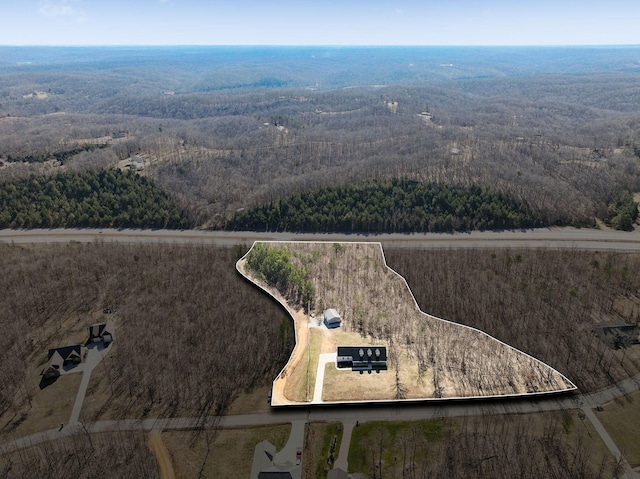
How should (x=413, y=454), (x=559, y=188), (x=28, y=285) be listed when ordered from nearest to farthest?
(x=413, y=454) < (x=28, y=285) < (x=559, y=188)

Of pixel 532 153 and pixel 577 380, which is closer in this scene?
pixel 577 380

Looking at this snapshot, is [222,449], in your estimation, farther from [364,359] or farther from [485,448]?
[485,448]

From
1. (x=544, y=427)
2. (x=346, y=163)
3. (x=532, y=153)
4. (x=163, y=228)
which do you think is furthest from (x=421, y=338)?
(x=532, y=153)

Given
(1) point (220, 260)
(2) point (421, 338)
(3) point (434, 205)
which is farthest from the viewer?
(3) point (434, 205)

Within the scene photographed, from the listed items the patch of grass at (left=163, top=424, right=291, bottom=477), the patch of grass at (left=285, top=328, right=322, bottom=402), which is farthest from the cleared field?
the patch of grass at (left=163, top=424, right=291, bottom=477)

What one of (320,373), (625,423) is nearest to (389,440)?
(320,373)

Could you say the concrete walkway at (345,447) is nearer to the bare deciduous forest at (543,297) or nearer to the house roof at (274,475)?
the house roof at (274,475)

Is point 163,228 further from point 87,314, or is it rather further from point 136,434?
point 136,434
